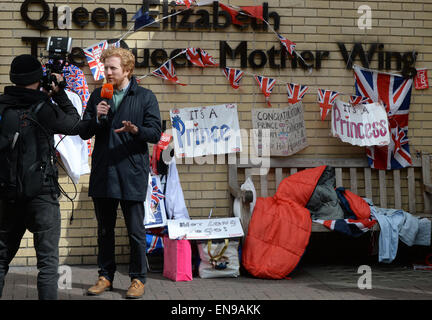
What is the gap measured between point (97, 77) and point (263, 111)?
1924 millimetres

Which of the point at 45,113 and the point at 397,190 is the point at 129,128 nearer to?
the point at 45,113

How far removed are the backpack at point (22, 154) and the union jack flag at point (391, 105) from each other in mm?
4083

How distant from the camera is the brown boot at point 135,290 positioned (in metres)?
4.69

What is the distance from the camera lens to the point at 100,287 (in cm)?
485

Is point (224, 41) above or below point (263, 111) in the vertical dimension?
above

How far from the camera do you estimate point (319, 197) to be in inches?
239

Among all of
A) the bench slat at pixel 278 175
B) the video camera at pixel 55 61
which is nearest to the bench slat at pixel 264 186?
the bench slat at pixel 278 175

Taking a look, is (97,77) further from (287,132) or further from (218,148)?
(287,132)

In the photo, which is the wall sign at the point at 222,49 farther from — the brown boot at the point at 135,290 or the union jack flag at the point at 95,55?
the brown boot at the point at 135,290

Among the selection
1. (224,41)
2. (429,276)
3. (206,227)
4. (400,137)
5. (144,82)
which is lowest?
(429,276)

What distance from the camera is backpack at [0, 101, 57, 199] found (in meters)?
3.68

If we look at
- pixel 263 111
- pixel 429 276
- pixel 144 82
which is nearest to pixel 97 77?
pixel 144 82

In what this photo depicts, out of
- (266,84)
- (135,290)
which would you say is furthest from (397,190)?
(135,290)
